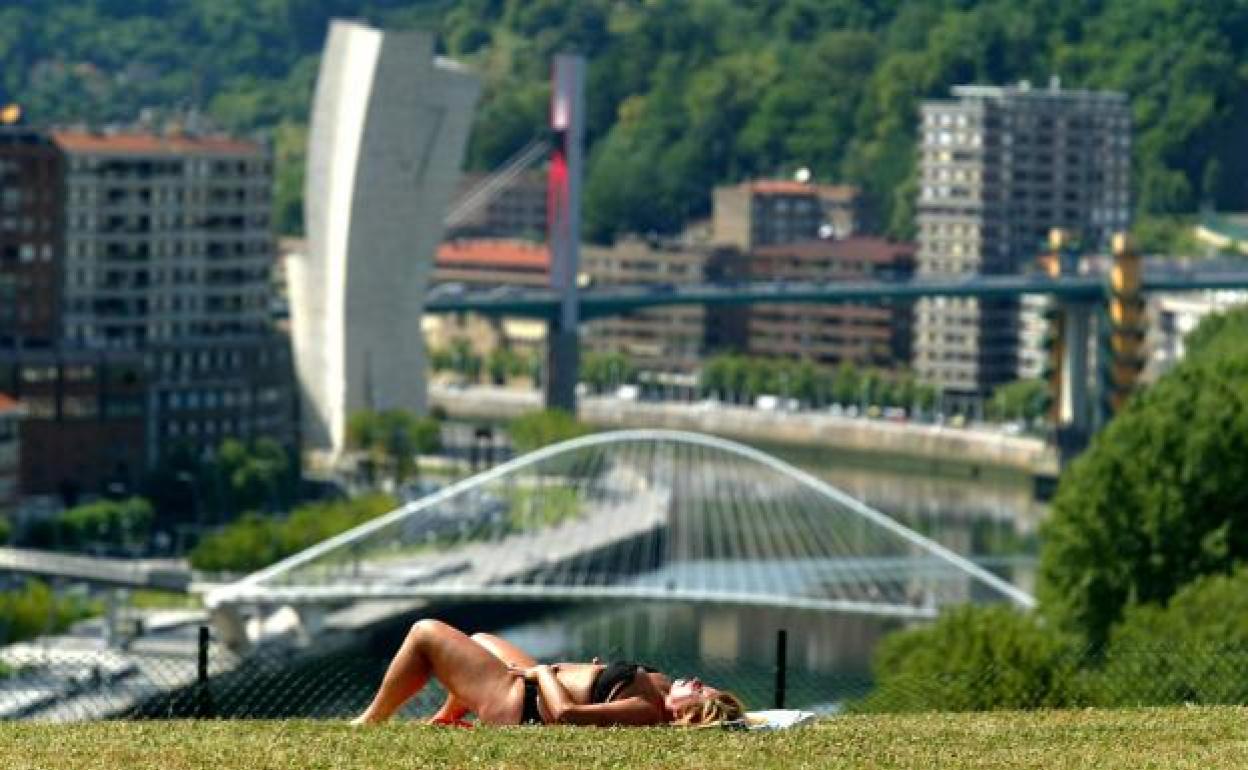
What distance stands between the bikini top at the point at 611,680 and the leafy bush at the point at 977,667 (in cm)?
414

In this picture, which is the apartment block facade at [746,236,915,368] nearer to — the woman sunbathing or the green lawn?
the green lawn

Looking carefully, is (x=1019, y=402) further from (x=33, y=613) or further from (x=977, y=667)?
(x=977, y=667)

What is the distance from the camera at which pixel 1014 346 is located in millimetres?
102062

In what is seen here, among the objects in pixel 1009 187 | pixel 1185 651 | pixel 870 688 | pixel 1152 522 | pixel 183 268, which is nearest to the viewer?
pixel 1185 651

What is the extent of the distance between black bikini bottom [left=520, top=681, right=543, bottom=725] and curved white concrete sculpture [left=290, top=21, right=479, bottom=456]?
2255 inches

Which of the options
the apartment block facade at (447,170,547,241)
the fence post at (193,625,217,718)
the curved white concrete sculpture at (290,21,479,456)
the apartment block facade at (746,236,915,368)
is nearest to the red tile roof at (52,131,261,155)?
the curved white concrete sculpture at (290,21,479,456)

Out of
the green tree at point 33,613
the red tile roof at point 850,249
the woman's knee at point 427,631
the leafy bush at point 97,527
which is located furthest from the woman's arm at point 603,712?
the red tile roof at point 850,249

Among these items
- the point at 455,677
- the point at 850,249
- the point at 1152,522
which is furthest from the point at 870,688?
the point at 850,249

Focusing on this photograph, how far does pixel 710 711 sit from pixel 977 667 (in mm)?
12362

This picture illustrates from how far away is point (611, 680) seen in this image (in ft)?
50.6

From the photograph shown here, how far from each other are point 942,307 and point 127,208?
3276cm

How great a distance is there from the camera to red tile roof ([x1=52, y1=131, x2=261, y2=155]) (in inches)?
2803

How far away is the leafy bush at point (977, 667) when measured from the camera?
2144 centimetres

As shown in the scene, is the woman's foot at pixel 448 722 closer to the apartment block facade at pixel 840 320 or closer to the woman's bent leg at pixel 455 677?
the woman's bent leg at pixel 455 677
